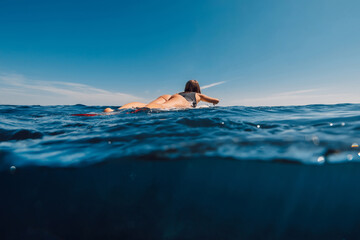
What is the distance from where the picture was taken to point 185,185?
111 inches

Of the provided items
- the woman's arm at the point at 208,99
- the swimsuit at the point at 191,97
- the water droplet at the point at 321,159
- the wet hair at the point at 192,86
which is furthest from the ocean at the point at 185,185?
the wet hair at the point at 192,86

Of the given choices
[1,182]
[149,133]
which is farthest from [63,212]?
[149,133]

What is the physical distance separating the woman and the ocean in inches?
188

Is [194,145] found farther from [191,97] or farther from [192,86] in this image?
[192,86]

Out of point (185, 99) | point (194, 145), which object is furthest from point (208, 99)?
point (194, 145)

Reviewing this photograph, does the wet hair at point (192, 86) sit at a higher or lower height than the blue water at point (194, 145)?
higher

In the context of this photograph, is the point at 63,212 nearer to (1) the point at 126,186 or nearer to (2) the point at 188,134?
(1) the point at 126,186

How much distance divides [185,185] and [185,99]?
630 cm

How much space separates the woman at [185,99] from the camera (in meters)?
8.03

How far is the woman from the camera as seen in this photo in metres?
8.03

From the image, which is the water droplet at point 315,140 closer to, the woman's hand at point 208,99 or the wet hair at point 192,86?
the woman's hand at point 208,99

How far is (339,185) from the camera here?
3.17 metres

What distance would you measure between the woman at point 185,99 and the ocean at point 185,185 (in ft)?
15.7

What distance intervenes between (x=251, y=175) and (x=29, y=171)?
13.1ft
